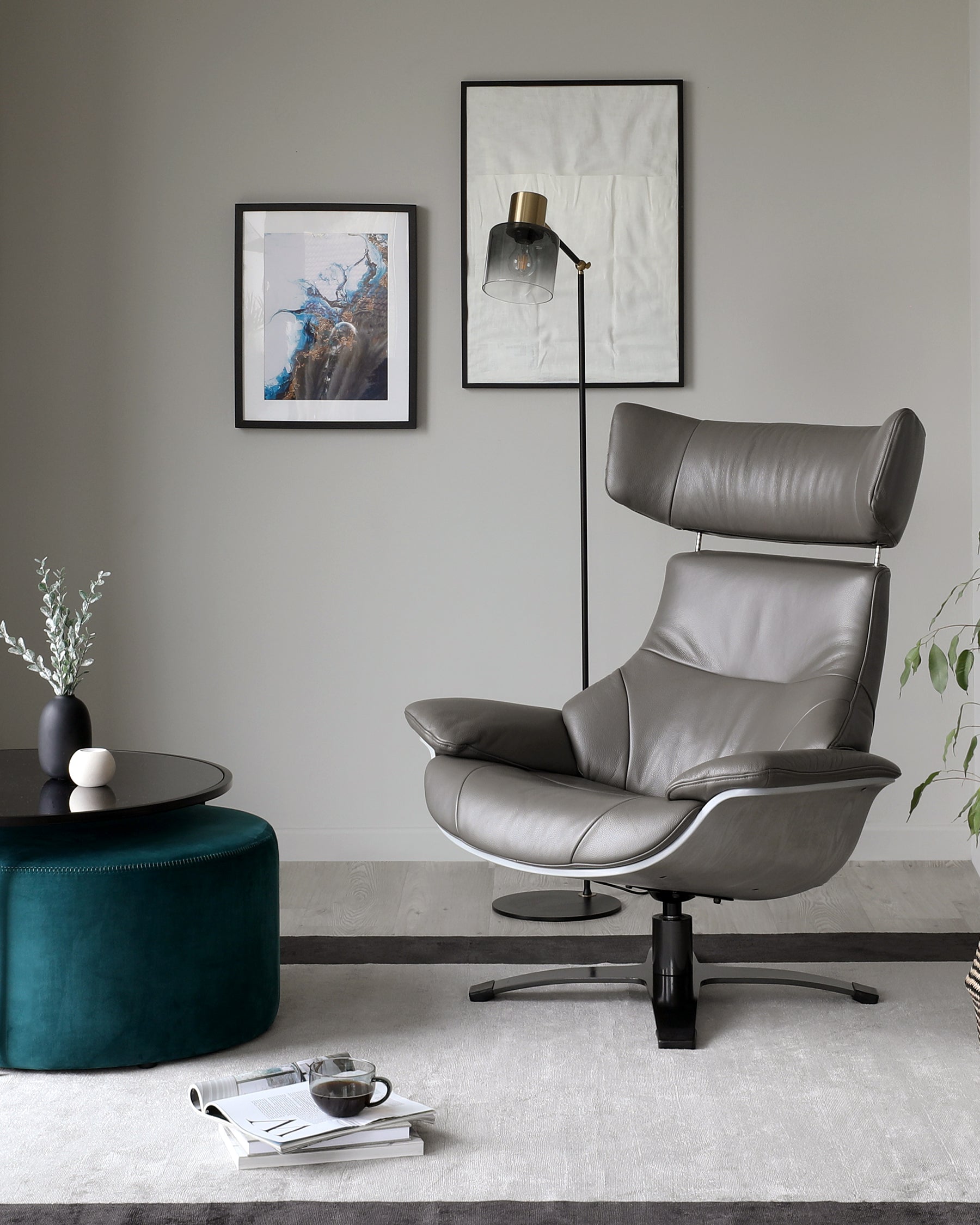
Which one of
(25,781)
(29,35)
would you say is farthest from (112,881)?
(29,35)

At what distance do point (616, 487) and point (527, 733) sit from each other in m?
0.57

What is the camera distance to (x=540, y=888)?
3.23m

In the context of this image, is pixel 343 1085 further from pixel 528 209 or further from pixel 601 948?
pixel 528 209

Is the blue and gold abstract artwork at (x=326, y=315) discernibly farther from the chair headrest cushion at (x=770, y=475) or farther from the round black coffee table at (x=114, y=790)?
the round black coffee table at (x=114, y=790)

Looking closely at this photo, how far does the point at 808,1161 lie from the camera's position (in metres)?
1.73

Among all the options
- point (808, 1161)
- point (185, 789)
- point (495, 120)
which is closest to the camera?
point (808, 1161)

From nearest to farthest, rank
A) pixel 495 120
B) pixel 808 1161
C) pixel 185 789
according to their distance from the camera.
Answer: pixel 808 1161, pixel 185 789, pixel 495 120

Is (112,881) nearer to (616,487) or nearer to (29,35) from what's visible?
(616,487)

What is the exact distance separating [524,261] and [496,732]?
46.3 inches

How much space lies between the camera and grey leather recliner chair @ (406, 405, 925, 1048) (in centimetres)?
201

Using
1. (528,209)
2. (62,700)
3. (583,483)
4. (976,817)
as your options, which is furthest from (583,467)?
(62,700)

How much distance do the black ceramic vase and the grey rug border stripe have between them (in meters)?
0.66

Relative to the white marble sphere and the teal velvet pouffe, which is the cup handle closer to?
the teal velvet pouffe

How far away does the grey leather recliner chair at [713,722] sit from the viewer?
2.01 meters
